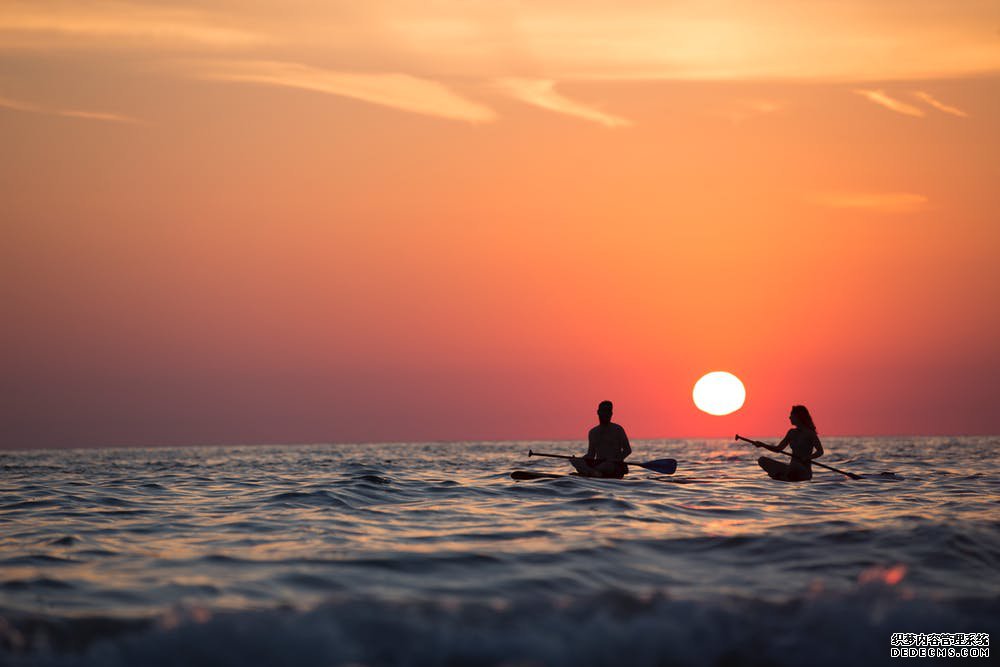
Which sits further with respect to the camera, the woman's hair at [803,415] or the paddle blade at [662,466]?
the paddle blade at [662,466]

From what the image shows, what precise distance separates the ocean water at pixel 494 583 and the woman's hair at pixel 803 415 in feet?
17.8

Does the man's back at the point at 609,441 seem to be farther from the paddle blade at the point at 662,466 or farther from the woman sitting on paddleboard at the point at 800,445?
the woman sitting on paddleboard at the point at 800,445

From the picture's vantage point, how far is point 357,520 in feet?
47.4

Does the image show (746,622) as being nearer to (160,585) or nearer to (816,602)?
Answer: (816,602)

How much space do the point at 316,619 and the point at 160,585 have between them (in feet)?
7.89

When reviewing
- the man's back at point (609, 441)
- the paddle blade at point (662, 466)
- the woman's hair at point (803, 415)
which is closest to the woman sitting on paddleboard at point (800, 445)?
the woman's hair at point (803, 415)

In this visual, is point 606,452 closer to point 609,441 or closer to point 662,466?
point 609,441

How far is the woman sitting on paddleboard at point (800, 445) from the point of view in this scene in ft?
71.7

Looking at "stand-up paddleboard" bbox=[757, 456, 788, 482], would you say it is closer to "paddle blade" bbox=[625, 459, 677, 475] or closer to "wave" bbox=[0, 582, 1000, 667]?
"paddle blade" bbox=[625, 459, 677, 475]

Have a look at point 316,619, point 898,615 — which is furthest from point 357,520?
point 898,615

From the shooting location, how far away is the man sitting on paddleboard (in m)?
21.9

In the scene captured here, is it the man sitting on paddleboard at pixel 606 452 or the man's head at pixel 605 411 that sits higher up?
the man's head at pixel 605 411

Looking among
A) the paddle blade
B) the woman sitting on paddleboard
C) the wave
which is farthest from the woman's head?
the wave

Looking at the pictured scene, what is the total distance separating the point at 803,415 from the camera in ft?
71.6
